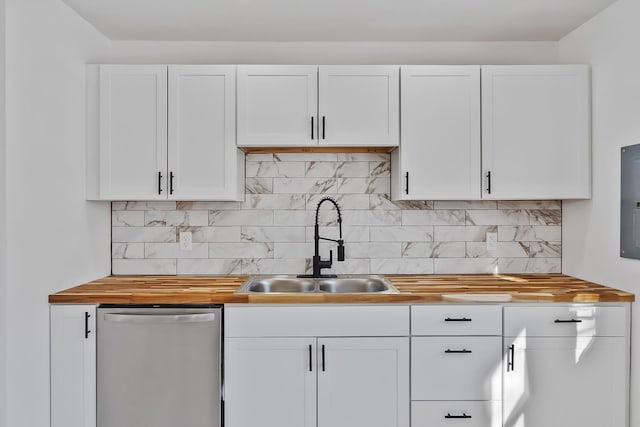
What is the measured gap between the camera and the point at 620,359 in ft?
8.12

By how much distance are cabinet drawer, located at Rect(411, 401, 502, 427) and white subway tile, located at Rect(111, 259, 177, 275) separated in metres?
1.74

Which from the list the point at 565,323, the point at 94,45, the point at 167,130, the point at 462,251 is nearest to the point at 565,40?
the point at 462,251

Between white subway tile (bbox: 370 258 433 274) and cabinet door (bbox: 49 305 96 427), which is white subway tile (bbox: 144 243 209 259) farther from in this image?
white subway tile (bbox: 370 258 433 274)

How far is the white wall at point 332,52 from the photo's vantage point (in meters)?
3.12

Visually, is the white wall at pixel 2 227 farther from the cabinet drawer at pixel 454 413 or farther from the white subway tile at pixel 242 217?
the cabinet drawer at pixel 454 413

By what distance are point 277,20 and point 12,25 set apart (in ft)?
4.33

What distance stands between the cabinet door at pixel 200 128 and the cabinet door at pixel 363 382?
1.11 m

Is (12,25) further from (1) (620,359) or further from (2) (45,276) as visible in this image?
(1) (620,359)

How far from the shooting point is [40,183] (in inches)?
92.4

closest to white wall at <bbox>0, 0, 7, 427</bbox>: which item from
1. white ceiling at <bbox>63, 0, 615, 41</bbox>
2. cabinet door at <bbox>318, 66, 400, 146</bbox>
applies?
white ceiling at <bbox>63, 0, 615, 41</bbox>

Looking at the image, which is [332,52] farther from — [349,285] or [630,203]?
[630,203]

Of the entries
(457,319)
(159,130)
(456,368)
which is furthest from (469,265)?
(159,130)

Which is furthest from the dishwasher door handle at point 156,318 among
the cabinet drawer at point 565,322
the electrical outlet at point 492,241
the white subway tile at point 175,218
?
the electrical outlet at point 492,241

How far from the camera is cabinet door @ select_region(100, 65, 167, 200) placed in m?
2.83
